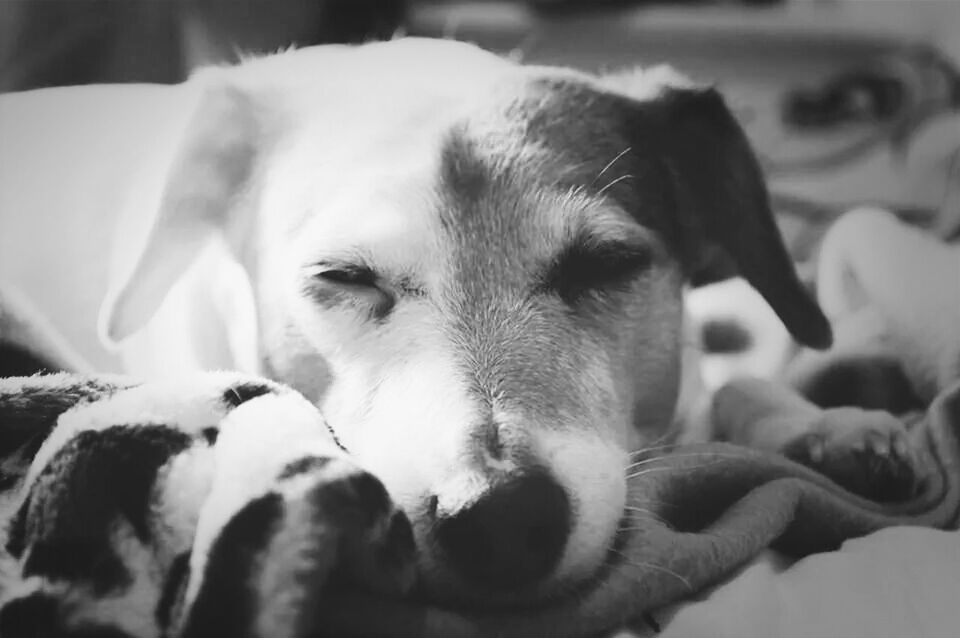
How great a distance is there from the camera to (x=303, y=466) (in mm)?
456

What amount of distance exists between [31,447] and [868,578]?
59 centimetres

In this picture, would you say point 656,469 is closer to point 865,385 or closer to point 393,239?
point 393,239

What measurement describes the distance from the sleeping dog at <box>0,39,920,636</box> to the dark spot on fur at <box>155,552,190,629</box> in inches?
6.2

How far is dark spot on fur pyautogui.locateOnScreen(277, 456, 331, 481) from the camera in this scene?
0.45m

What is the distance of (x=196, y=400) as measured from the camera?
1.67 feet

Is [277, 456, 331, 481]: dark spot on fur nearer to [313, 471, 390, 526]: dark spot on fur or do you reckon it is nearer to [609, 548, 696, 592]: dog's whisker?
[313, 471, 390, 526]: dark spot on fur

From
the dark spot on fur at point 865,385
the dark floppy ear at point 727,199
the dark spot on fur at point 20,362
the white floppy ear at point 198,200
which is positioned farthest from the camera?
the dark spot on fur at point 865,385

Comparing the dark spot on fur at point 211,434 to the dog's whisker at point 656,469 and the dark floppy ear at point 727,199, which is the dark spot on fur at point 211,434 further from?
the dark floppy ear at point 727,199

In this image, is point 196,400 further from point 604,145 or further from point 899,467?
point 899,467

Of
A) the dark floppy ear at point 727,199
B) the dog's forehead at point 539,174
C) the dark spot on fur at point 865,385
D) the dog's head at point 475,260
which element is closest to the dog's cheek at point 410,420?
the dog's head at point 475,260

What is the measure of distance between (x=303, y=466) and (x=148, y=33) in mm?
614

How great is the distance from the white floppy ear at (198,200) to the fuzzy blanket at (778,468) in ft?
0.60

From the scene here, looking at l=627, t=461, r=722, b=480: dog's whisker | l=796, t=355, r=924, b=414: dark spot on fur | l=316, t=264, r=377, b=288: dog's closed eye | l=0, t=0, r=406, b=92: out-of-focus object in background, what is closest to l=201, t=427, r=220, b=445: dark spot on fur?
l=316, t=264, r=377, b=288: dog's closed eye

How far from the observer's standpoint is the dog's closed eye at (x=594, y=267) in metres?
0.71
